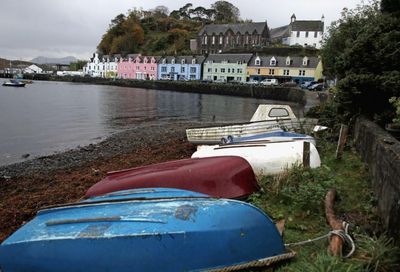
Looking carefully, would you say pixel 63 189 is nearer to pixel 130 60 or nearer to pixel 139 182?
pixel 139 182

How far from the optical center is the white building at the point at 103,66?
113938 mm

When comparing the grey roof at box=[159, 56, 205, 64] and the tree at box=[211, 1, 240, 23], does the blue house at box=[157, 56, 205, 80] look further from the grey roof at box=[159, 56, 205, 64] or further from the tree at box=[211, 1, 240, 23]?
the tree at box=[211, 1, 240, 23]

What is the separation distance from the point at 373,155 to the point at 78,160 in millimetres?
10905

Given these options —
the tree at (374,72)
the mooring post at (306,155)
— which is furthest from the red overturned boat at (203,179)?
the tree at (374,72)

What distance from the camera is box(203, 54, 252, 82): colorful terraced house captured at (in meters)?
83.4

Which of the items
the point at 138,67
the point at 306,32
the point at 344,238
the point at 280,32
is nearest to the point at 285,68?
the point at 306,32

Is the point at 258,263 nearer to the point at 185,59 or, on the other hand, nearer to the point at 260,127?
the point at 260,127

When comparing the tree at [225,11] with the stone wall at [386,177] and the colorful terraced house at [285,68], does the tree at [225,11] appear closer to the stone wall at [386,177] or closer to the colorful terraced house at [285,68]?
the colorful terraced house at [285,68]

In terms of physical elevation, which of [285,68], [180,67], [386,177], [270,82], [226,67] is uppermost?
[285,68]

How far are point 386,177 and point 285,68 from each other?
249ft

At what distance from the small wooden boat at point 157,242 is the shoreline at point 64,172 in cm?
270

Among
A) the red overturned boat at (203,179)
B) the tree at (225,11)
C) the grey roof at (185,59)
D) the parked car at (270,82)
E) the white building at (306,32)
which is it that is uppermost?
the tree at (225,11)

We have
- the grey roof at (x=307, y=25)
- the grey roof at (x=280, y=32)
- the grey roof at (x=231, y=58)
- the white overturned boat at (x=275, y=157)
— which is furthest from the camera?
the grey roof at (x=280, y=32)

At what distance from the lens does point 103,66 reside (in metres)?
118
